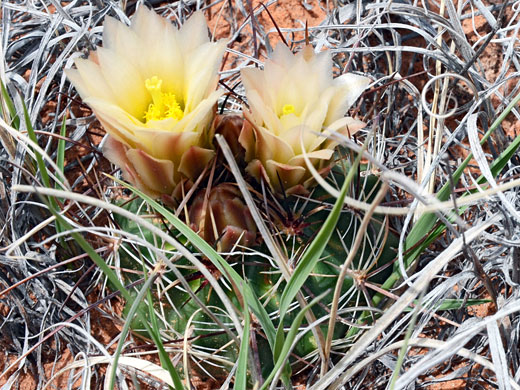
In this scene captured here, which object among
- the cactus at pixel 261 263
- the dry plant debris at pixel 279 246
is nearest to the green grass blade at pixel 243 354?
the dry plant debris at pixel 279 246

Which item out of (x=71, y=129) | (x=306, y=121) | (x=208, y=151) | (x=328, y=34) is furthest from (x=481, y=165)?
(x=71, y=129)

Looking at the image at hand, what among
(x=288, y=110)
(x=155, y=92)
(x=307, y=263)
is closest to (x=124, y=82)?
(x=155, y=92)

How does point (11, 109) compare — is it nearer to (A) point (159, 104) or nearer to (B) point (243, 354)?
(A) point (159, 104)

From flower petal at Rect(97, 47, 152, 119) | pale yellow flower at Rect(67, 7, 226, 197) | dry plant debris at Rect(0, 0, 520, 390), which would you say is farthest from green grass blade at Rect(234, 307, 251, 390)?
flower petal at Rect(97, 47, 152, 119)

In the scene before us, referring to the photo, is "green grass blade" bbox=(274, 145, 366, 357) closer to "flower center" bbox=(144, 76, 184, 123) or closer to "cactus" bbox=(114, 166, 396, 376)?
"cactus" bbox=(114, 166, 396, 376)

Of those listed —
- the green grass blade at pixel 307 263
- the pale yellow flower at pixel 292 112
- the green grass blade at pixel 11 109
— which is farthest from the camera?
the green grass blade at pixel 11 109

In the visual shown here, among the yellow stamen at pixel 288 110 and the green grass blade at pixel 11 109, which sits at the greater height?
the yellow stamen at pixel 288 110

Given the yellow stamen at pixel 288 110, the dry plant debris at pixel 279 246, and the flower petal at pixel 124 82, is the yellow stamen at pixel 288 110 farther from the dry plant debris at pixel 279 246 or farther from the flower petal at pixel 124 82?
the flower petal at pixel 124 82
